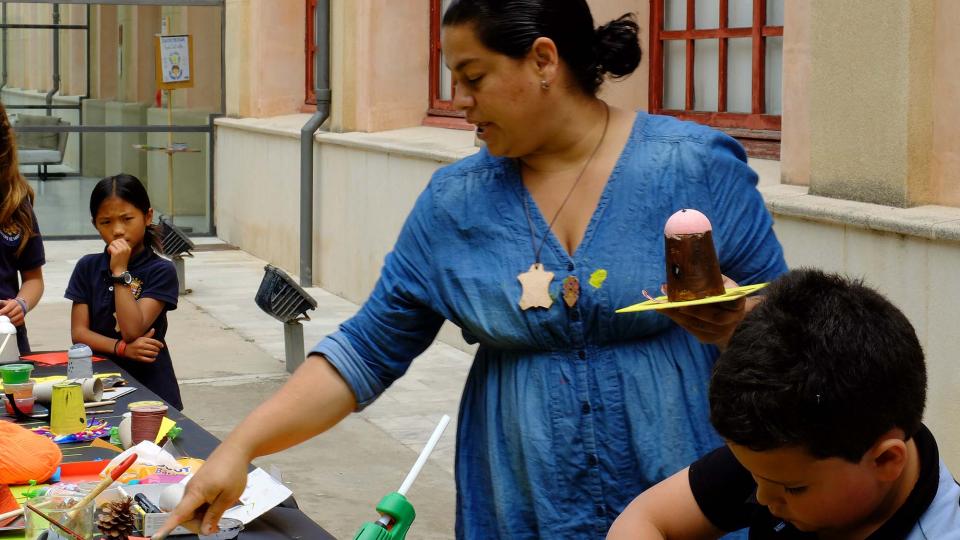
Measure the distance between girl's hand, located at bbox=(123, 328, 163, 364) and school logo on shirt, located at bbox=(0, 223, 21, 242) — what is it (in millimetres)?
623

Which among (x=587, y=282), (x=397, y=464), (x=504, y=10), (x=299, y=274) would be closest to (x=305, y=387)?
(x=587, y=282)

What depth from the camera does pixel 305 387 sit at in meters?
2.65

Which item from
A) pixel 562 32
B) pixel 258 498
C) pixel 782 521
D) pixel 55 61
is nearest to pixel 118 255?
pixel 258 498

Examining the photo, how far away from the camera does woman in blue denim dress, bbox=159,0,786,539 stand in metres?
2.50

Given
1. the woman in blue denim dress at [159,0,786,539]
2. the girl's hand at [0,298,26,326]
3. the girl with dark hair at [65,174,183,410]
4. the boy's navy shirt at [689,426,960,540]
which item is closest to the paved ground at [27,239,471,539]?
the girl with dark hair at [65,174,183,410]

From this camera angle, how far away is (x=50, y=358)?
5.43 meters

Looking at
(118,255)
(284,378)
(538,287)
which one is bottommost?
(284,378)

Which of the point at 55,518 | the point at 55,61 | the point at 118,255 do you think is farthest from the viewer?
the point at 55,61

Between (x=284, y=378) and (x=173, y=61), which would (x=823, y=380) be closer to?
(x=284, y=378)

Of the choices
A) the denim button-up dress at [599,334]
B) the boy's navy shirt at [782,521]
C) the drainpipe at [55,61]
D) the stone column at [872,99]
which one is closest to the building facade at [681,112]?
the stone column at [872,99]

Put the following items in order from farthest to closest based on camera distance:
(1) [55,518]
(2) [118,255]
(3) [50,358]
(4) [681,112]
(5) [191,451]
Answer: (4) [681,112] < (3) [50,358] < (2) [118,255] < (5) [191,451] < (1) [55,518]

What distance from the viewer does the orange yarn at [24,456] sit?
3.50 meters

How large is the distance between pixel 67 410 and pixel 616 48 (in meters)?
2.25

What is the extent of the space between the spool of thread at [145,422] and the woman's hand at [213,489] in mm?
1489
